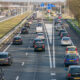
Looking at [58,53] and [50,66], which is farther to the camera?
[58,53]

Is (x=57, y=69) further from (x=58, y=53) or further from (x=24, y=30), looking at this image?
(x=24, y=30)

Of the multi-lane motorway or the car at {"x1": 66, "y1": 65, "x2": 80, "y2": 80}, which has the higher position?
the car at {"x1": 66, "y1": 65, "x2": 80, "y2": 80}

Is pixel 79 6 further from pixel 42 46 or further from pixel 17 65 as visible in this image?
pixel 17 65

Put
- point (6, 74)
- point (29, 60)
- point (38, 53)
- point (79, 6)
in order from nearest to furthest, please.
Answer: point (6, 74) < point (29, 60) < point (38, 53) < point (79, 6)

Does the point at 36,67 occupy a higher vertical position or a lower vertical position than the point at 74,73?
lower

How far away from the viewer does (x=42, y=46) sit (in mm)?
51906

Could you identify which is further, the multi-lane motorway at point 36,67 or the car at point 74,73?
the multi-lane motorway at point 36,67

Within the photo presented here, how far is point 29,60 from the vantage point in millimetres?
43031

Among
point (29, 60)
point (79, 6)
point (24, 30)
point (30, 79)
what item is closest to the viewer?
point (30, 79)

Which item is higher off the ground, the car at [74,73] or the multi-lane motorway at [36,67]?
the car at [74,73]

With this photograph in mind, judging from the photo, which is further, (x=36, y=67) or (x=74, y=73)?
(x=36, y=67)

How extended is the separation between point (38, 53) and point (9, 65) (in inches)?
474

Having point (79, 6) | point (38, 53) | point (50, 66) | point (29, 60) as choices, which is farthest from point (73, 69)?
point (79, 6)

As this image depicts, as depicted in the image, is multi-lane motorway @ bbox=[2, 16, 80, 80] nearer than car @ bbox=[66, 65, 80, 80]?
No
